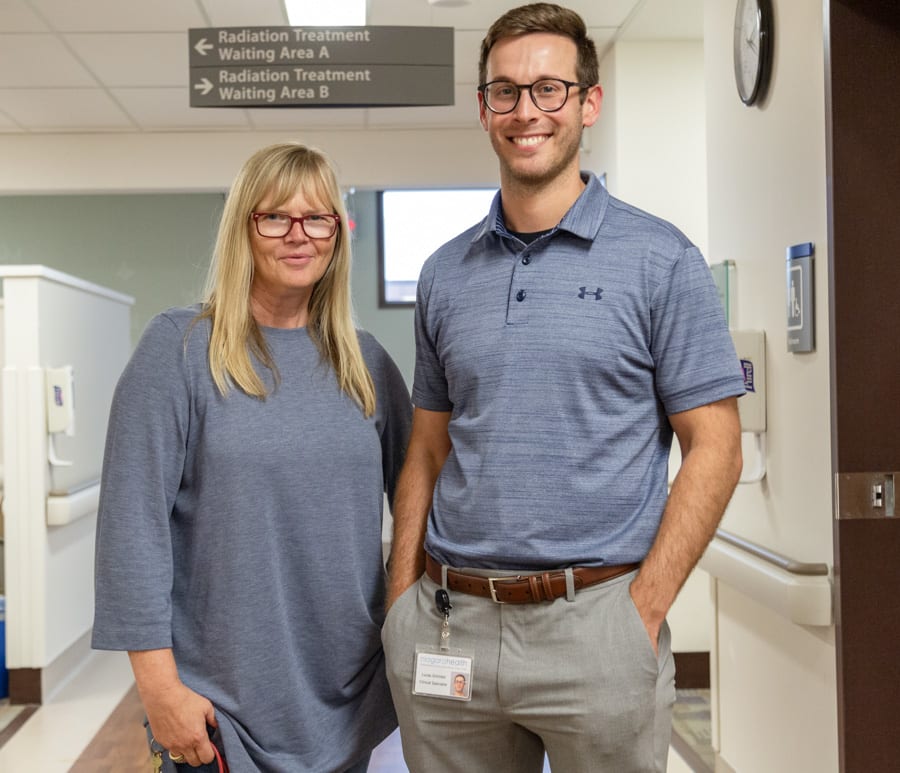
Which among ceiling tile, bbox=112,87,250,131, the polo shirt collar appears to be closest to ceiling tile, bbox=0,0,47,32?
ceiling tile, bbox=112,87,250,131

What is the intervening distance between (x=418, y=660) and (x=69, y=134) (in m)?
5.56

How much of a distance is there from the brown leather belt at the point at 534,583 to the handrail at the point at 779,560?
36.7 inches

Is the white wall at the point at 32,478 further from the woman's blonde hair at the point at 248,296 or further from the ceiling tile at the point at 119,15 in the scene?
the woman's blonde hair at the point at 248,296

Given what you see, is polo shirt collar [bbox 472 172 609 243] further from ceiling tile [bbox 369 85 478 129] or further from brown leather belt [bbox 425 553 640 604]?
ceiling tile [bbox 369 85 478 129]

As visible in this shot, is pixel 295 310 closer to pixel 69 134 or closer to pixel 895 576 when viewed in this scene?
pixel 895 576

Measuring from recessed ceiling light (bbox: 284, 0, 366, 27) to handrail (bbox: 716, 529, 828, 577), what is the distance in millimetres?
2194

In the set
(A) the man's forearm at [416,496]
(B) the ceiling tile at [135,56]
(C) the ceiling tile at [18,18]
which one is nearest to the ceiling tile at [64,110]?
(B) the ceiling tile at [135,56]

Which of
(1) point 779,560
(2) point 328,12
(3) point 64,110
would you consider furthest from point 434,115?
(1) point 779,560

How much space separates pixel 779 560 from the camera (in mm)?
2410

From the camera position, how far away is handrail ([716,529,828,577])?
2.33 m

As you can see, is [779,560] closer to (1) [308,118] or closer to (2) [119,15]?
(2) [119,15]

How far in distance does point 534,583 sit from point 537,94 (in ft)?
2.38

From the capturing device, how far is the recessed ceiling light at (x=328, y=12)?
3.63m

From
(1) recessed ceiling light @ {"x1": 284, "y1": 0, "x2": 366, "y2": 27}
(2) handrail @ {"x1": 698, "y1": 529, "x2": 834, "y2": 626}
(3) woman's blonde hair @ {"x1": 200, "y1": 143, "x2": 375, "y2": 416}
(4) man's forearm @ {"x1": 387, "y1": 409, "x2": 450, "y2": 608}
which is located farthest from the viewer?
(1) recessed ceiling light @ {"x1": 284, "y1": 0, "x2": 366, "y2": 27}
